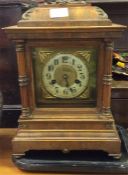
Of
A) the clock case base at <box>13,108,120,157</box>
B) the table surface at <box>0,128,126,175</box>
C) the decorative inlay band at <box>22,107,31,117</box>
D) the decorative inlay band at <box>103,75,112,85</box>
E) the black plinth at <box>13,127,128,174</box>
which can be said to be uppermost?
the decorative inlay band at <box>103,75,112,85</box>

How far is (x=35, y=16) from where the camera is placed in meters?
0.90

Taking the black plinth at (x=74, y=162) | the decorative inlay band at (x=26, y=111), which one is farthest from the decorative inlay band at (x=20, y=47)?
the black plinth at (x=74, y=162)

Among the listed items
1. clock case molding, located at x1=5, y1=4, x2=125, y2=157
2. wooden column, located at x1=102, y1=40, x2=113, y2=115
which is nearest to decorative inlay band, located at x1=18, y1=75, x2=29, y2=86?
clock case molding, located at x1=5, y1=4, x2=125, y2=157

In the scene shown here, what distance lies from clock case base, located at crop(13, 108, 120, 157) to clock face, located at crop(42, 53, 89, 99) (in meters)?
0.06

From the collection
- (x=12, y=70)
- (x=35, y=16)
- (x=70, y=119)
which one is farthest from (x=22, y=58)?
(x=12, y=70)

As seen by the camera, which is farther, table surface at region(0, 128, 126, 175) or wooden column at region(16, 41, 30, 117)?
table surface at region(0, 128, 126, 175)

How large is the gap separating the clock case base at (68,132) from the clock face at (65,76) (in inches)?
2.4

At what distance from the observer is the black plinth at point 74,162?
959 millimetres

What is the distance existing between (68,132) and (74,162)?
3.8 inches

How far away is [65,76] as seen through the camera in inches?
37.6

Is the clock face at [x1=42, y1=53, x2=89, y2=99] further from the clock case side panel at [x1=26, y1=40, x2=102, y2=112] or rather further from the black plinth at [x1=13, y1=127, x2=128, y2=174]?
the black plinth at [x1=13, y1=127, x2=128, y2=174]

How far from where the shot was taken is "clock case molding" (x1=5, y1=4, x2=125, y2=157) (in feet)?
2.93

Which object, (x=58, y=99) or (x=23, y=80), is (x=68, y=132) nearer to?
(x=58, y=99)

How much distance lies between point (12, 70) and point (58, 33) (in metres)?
0.46
